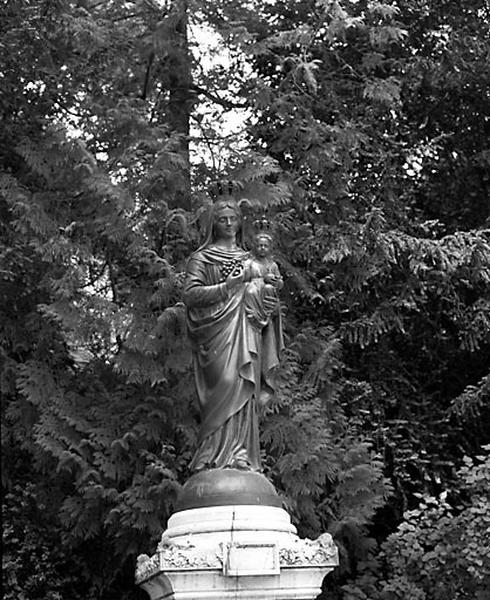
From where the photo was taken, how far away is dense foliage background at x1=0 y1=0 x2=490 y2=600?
10.3 m

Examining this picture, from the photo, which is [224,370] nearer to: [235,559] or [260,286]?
[260,286]

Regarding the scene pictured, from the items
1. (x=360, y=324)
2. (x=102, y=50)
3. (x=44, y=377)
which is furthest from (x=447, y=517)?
(x=102, y=50)

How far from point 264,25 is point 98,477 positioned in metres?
5.77

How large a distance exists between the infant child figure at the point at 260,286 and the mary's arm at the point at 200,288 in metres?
0.18

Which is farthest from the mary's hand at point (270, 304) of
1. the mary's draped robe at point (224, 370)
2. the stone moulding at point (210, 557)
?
the stone moulding at point (210, 557)

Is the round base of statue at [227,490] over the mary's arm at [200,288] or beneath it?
beneath

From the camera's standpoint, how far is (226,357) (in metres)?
6.90

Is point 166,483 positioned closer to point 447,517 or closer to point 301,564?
point 447,517

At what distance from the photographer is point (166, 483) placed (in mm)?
9719

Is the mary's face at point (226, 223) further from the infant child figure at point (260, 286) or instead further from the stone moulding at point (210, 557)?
the stone moulding at point (210, 557)

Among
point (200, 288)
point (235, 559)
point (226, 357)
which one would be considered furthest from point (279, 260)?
point (235, 559)

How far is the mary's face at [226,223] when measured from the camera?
24.1ft

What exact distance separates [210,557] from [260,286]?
1830 millimetres

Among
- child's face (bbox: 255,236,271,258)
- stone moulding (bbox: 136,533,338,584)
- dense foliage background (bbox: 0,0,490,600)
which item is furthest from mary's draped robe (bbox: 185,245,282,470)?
dense foliage background (bbox: 0,0,490,600)
